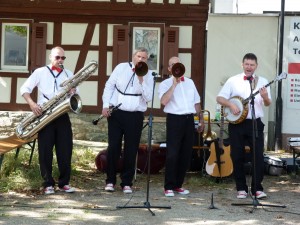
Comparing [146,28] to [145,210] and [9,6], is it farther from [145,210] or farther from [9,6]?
[145,210]

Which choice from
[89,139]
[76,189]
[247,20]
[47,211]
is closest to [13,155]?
[76,189]

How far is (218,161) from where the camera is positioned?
795 centimetres

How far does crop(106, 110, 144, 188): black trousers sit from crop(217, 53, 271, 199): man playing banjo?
106 centimetres

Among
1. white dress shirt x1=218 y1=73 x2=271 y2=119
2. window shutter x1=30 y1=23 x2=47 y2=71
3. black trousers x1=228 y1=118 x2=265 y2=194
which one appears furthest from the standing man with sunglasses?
window shutter x1=30 y1=23 x2=47 y2=71

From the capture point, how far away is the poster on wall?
1194cm

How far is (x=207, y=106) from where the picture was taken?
12.4 m

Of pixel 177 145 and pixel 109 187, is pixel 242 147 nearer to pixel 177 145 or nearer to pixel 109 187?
pixel 177 145

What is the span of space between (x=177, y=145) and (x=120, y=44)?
6224mm

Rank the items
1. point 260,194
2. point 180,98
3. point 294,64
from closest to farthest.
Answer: point 260,194
point 180,98
point 294,64

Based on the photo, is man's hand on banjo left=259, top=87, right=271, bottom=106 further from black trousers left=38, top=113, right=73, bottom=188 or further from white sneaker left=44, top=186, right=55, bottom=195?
white sneaker left=44, top=186, right=55, bottom=195

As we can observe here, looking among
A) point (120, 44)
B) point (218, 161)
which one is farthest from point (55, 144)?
point (120, 44)

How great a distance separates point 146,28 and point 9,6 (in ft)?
10.1

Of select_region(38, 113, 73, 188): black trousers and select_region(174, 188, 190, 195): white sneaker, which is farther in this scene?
select_region(174, 188, 190, 195): white sneaker

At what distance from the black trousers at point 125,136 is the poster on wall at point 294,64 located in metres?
5.92
